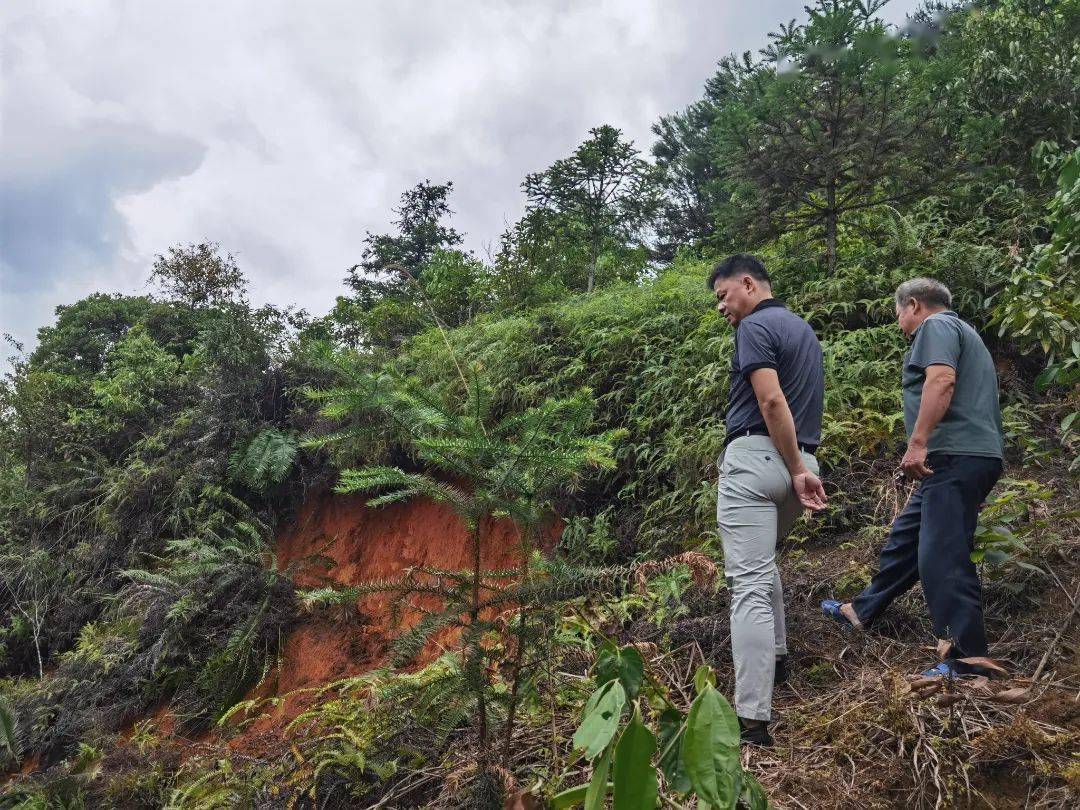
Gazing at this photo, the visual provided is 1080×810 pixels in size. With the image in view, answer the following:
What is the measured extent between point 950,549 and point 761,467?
906 mm

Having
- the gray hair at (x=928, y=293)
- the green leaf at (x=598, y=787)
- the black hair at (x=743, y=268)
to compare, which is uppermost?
the black hair at (x=743, y=268)

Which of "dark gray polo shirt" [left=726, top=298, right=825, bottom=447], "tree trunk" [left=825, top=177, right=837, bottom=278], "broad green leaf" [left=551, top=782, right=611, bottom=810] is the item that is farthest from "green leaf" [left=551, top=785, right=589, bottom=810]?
"tree trunk" [left=825, top=177, right=837, bottom=278]

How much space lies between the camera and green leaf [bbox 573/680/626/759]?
1.36m

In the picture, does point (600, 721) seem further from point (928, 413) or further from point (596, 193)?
point (596, 193)

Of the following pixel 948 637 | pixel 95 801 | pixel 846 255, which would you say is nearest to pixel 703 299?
pixel 846 255

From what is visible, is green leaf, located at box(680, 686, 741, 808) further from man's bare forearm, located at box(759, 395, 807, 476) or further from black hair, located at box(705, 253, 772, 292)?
black hair, located at box(705, 253, 772, 292)

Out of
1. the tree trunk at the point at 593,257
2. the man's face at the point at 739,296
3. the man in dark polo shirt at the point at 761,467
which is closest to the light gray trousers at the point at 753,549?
the man in dark polo shirt at the point at 761,467

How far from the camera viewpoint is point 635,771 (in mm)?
1370

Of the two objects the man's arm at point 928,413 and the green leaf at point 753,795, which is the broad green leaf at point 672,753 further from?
the man's arm at point 928,413

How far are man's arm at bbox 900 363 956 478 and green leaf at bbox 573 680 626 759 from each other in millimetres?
2376

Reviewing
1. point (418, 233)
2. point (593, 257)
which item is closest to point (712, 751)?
point (593, 257)

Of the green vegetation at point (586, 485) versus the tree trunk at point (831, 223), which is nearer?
the green vegetation at point (586, 485)

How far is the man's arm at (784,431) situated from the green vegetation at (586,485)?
59 cm

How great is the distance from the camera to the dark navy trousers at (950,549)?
3.07 metres
